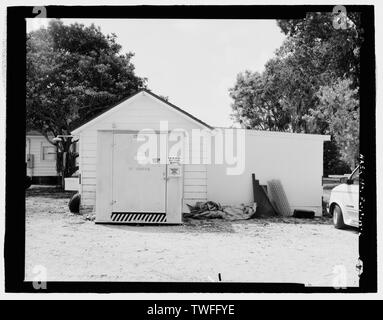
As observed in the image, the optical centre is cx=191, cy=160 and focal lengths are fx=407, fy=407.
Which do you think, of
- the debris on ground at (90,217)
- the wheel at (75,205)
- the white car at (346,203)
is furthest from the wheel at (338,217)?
the wheel at (75,205)

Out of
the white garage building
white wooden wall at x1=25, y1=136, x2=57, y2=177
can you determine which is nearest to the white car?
the white garage building

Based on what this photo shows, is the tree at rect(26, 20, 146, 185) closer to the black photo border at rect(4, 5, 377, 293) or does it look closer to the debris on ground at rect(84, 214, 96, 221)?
the debris on ground at rect(84, 214, 96, 221)

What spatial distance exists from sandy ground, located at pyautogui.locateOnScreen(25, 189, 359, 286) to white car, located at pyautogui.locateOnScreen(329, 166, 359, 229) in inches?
12.4

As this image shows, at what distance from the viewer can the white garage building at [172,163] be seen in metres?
9.84

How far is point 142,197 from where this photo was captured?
32.5ft

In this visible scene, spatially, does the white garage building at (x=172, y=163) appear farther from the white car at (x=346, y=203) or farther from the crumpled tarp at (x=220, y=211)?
the white car at (x=346, y=203)

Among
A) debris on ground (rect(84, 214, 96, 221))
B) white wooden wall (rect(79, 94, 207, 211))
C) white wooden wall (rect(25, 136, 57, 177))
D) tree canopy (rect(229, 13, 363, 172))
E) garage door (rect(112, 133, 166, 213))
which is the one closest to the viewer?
tree canopy (rect(229, 13, 363, 172))

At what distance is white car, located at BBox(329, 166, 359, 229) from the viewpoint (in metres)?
8.77

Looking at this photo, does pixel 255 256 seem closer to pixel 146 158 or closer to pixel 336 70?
pixel 336 70

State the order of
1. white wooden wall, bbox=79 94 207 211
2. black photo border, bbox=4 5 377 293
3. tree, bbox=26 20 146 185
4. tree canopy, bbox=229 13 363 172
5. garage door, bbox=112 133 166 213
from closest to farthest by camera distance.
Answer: black photo border, bbox=4 5 377 293, tree canopy, bbox=229 13 363 172, garage door, bbox=112 133 166 213, white wooden wall, bbox=79 94 207 211, tree, bbox=26 20 146 185

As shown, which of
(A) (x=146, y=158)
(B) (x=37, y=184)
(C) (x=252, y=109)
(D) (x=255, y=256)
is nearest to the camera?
(D) (x=255, y=256)

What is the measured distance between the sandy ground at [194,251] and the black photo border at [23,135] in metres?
0.76

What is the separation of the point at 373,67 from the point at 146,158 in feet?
22.8
